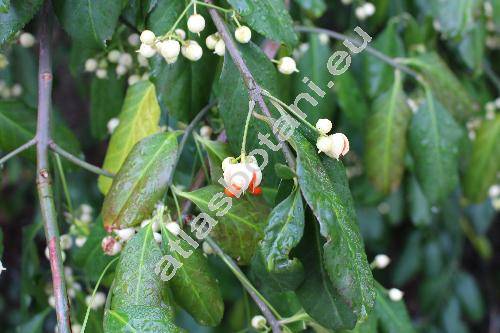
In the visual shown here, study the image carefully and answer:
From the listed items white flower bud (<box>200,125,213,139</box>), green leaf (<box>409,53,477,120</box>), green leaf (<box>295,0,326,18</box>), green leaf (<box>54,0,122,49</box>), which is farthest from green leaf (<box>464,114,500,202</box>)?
green leaf (<box>54,0,122,49</box>)

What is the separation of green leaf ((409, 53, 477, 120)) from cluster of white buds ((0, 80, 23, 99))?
2.68ft

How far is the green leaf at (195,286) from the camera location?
786mm

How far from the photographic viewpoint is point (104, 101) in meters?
1.26

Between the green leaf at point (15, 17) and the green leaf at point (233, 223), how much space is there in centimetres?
27

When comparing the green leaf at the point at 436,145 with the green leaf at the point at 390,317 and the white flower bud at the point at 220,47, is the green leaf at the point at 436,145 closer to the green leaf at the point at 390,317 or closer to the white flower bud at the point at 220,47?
the green leaf at the point at 390,317

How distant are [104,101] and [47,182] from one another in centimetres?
45

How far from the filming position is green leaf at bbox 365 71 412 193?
1247mm

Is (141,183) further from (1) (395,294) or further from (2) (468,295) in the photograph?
(2) (468,295)

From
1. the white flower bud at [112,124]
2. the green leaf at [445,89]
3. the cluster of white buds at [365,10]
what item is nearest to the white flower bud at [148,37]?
the white flower bud at [112,124]

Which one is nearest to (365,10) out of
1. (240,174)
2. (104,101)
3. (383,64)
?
(383,64)

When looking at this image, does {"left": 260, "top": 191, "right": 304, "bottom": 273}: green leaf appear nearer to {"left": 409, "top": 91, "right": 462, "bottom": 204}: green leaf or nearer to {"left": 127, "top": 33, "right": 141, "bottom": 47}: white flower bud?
{"left": 127, "top": 33, "right": 141, "bottom": 47}: white flower bud

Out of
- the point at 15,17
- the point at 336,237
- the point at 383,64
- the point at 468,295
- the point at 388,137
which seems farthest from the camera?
the point at 468,295

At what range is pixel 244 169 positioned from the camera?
0.66 meters

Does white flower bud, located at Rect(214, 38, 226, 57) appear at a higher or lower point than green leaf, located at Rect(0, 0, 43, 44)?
lower
